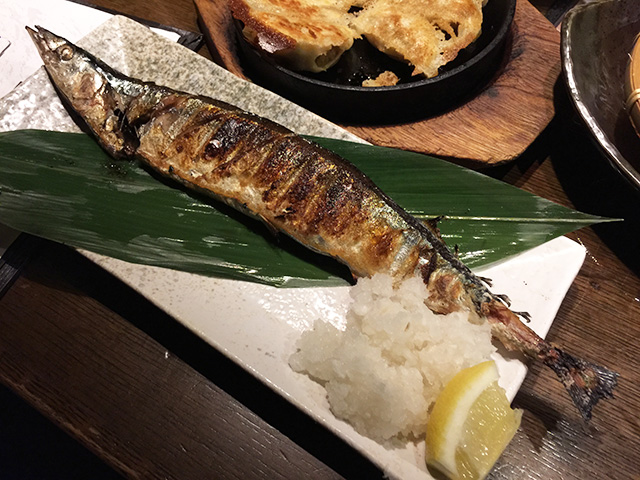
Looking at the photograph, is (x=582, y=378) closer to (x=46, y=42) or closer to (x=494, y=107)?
(x=494, y=107)

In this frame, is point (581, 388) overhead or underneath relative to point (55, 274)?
overhead

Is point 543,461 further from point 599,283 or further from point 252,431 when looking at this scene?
point 252,431

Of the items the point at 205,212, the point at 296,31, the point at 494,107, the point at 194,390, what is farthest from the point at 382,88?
the point at 194,390

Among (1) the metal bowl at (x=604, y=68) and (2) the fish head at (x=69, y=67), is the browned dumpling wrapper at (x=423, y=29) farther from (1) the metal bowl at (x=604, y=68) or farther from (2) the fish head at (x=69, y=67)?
(2) the fish head at (x=69, y=67)

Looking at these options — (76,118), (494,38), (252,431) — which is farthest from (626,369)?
(76,118)

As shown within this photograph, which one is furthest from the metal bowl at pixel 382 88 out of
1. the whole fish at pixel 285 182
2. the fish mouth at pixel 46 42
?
the fish mouth at pixel 46 42

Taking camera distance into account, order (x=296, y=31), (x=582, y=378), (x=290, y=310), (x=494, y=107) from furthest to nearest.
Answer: (x=494, y=107), (x=296, y=31), (x=290, y=310), (x=582, y=378)

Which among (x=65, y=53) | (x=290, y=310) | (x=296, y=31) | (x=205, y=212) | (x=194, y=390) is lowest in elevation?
(x=194, y=390)
